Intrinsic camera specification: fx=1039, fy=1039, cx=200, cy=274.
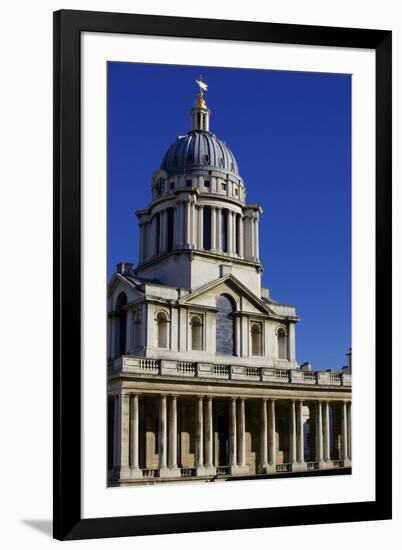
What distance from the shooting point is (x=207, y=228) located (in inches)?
806

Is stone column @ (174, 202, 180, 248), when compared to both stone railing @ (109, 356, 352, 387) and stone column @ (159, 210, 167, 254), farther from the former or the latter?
stone railing @ (109, 356, 352, 387)

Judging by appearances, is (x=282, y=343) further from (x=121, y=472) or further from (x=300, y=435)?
(x=121, y=472)

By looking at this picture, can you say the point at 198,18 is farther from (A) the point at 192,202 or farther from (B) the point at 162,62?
(A) the point at 192,202

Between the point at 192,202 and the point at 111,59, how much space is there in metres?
6.82

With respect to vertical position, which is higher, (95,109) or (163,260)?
(95,109)

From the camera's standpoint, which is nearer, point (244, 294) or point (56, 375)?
point (56, 375)

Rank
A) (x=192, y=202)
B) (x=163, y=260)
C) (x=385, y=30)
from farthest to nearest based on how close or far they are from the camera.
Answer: (x=192, y=202), (x=163, y=260), (x=385, y=30)

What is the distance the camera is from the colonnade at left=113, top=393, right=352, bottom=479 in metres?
15.5

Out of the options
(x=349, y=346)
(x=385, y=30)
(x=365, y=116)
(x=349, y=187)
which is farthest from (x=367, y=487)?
(x=385, y=30)

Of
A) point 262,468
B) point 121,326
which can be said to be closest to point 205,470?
point 262,468

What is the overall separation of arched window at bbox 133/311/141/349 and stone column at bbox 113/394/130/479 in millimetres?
1828

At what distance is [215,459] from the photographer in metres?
16.8

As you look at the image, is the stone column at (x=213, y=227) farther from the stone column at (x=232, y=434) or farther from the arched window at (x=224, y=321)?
the stone column at (x=232, y=434)

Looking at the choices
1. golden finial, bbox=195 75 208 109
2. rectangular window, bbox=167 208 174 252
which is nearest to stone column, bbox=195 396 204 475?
rectangular window, bbox=167 208 174 252
